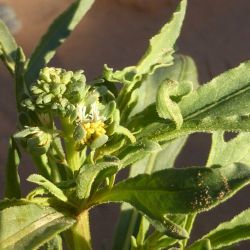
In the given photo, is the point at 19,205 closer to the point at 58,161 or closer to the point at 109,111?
the point at 58,161

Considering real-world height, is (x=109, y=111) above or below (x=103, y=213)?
above

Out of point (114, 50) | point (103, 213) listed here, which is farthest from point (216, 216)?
point (114, 50)

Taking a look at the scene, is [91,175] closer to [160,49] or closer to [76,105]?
[76,105]

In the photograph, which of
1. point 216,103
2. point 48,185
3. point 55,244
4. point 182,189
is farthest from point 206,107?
point 55,244

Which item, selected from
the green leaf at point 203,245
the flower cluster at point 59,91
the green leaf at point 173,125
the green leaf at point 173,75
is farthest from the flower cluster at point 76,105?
the green leaf at point 173,75

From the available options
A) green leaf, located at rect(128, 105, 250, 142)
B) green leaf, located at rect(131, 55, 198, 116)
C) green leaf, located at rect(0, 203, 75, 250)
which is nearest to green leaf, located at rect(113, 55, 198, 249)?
green leaf, located at rect(131, 55, 198, 116)
